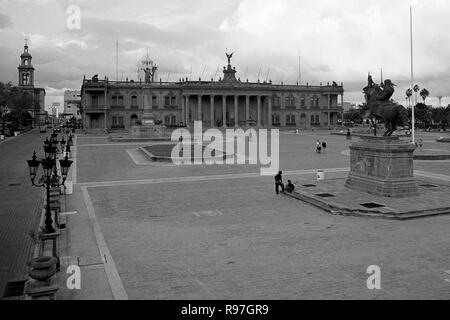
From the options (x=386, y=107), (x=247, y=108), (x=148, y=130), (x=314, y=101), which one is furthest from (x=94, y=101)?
(x=386, y=107)

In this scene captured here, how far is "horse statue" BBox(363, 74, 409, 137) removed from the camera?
2312cm

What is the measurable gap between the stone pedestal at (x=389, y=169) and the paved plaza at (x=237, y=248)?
14.4 ft

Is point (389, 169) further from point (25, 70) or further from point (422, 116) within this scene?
point (25, 70)

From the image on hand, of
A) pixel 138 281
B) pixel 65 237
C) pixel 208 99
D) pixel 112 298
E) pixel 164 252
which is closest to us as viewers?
pixel 112 298

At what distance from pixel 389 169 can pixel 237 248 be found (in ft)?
38.7

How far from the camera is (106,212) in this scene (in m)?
19.2

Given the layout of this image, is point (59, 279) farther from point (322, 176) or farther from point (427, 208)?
point (322, 176)

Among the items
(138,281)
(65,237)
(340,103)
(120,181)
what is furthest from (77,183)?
(340,103)

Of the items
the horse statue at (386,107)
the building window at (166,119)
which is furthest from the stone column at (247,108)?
the horse statue at (386,107)

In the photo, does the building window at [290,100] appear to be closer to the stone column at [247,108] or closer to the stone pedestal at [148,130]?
the stone column at [247,108]

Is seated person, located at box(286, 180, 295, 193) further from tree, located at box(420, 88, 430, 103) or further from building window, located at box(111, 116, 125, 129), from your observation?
tree, located at box(420, 88, 430, 103)

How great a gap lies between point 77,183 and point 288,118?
98.0 metres

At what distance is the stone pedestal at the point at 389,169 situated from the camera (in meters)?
21.9

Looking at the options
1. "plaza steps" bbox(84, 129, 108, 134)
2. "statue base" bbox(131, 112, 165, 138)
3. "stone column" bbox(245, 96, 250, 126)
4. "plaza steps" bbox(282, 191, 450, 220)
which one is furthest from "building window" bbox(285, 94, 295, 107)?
A: "plaza steps" bbox(282, 191, 450, 220)
